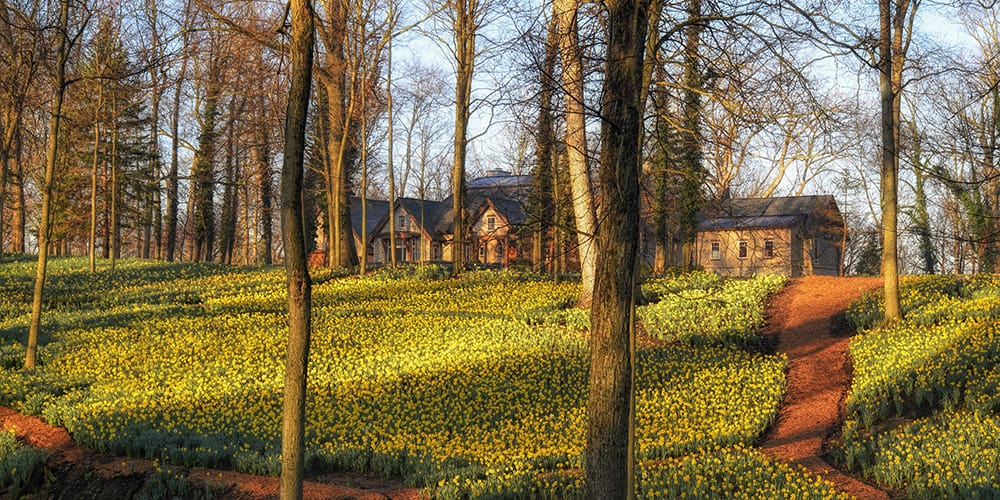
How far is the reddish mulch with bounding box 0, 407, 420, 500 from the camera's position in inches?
331

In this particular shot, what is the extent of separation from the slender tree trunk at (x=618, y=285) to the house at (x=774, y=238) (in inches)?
1820

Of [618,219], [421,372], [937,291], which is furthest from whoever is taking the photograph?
[937,291]

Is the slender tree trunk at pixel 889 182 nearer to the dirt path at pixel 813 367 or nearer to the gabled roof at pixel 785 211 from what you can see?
the dirt path at pixel 813 367

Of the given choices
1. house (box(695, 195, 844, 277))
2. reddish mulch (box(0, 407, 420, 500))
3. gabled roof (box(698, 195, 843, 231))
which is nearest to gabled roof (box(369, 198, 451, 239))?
house (box(695, 195, 844, 277))

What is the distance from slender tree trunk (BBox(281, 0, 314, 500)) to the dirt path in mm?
5636

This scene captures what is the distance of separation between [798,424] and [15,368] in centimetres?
1409

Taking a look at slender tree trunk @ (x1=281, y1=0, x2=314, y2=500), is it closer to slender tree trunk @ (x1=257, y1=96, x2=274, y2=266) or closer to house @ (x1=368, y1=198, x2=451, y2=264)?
slender tree trunk @ (x1=257, y1=96, x2=274, y2=266)

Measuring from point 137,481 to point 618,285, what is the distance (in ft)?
21.4

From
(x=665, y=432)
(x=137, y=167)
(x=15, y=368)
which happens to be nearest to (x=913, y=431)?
(x=665, y=432)

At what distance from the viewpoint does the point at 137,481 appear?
29.8 ft

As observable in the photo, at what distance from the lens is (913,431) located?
991cm

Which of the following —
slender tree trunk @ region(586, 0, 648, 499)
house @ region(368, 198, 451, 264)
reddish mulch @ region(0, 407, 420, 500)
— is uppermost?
house @ region(368, 198, 451, 264)

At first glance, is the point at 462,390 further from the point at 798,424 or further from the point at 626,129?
the point at 626,129

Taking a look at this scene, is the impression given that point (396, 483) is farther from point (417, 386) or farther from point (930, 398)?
point (930, 398)
